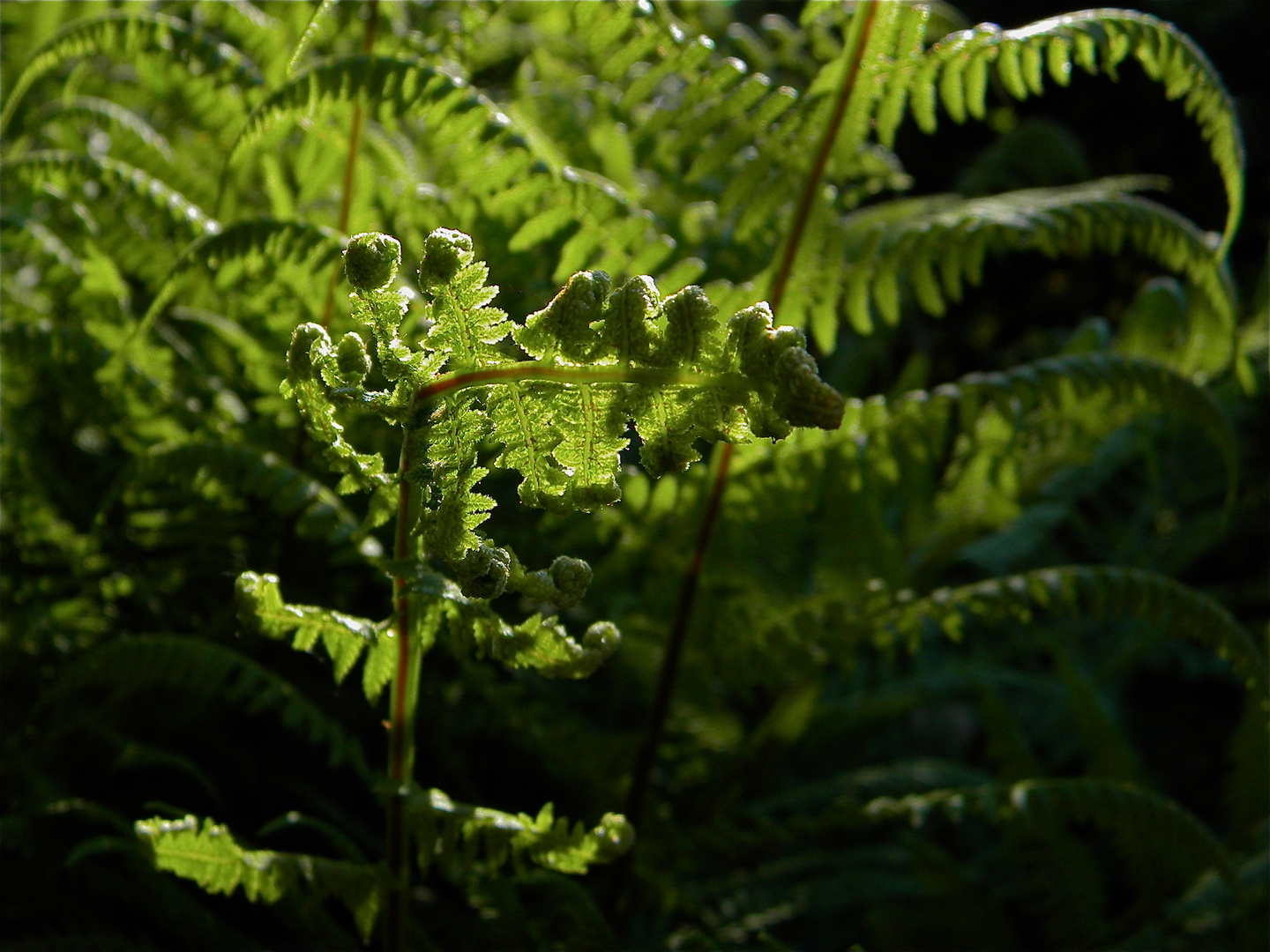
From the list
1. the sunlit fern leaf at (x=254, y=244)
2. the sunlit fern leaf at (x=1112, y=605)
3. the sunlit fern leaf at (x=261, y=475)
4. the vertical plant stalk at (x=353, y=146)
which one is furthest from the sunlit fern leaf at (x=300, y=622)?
the sunlit fern leaf at (x=1112, y=605)

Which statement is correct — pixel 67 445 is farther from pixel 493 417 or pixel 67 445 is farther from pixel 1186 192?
pixel 1186 192

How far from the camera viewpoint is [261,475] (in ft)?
3.49

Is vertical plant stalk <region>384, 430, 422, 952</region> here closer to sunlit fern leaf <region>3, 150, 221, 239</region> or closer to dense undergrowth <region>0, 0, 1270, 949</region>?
dense undergrowth <region>0, 0, 1270, 949</region>

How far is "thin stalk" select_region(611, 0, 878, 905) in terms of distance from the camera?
1.08 m

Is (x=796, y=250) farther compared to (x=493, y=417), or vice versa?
(x=796, y=250)

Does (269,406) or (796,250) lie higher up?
(796,250)

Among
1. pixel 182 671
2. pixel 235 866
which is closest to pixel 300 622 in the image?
pixel 235 866

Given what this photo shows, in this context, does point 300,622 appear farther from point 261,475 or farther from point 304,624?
point 261,475

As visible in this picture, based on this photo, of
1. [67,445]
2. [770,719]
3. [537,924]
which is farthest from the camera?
[770,719]

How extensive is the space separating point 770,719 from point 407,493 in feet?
3.33

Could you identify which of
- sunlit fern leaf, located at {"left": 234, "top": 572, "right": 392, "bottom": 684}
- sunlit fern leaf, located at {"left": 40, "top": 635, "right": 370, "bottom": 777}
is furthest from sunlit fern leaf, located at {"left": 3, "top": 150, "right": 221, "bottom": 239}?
sunlit fern leaf, located at {"left": 234, "top": 572, "right": 392, "bottom": 684}

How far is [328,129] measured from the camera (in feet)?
4.08

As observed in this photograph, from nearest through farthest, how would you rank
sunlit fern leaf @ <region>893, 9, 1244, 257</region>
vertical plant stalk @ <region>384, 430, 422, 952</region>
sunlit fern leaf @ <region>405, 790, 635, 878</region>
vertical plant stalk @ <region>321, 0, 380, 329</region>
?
1. vertical plant stalk @ <region>384, 430, 422, 952</region>
2. sunlit fern leaf @ <region>405, 790, 635, 878</region>
3. sunlit fern leaf @ <region>893, 9, 1244, 257</region>
4. vertical plant stalk @ <region>321, 0, 380, 329</region>

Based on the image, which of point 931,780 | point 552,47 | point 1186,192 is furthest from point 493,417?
point 1186,192
